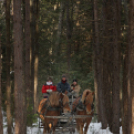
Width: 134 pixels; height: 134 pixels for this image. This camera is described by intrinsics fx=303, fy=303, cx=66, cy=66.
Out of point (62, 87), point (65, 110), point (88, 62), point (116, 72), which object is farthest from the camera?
point (88, 62)

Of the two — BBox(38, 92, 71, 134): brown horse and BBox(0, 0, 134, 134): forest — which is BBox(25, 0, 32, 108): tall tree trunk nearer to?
BBox(0, 0, 134, 134): forest

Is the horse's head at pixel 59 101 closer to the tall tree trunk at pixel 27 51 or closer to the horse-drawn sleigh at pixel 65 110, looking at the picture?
the horse-drawn sleigh at pixel 65 110

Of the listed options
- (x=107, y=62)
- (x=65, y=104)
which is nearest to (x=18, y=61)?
(x=65, y=104)

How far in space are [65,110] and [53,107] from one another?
2.43 ft

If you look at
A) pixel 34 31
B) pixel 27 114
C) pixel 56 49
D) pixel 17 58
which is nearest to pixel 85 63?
pixel 56 49

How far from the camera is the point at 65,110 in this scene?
1331cm

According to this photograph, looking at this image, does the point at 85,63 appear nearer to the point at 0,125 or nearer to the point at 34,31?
the point at 34,31

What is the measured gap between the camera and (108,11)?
55.7 ft

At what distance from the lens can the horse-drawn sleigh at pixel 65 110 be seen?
1338 cm

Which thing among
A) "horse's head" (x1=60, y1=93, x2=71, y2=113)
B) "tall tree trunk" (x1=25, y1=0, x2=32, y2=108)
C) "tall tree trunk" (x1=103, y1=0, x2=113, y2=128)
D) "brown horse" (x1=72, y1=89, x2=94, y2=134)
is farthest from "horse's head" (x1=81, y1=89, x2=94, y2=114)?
"tall tree trunk" (x1=25, y1=0, x2=32, y2=108)

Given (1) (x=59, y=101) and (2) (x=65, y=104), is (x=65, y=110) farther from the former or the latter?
(1) (x=59, y=101)

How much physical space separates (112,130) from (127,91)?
2434 millimetres

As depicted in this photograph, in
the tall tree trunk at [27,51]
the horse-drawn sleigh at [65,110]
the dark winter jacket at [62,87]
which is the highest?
the tall tree trunk at [27,51]

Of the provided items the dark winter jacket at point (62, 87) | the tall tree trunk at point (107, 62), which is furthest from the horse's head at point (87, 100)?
the tall tree trunk at point (107, 62)
